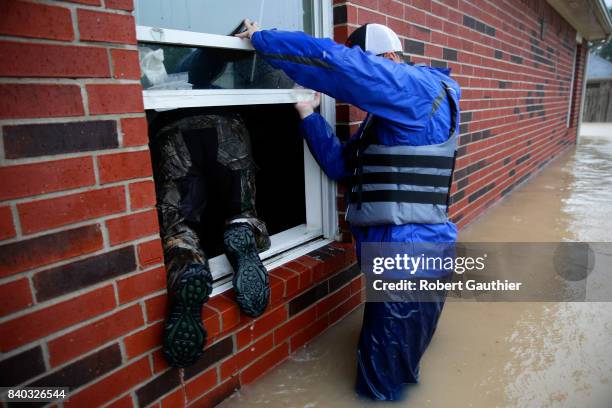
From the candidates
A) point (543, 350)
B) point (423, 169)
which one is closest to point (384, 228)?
point (423, 169)

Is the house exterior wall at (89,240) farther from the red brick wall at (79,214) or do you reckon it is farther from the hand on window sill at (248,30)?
the hand on window sill at (248,30)

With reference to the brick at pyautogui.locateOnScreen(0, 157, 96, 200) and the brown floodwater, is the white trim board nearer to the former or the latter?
the brick at pyautogui.locateOnScreen(0, 157, 96, 200)

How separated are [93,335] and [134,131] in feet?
2.21

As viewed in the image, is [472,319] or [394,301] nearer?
[394,301]

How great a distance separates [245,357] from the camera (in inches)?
77.5

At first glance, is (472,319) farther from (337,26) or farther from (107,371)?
(107,371)

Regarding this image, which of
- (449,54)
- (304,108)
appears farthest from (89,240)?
(449,54)

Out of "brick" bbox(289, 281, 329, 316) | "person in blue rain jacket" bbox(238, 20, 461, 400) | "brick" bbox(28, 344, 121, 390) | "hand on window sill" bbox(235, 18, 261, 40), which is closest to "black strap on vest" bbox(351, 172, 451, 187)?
"person in blue rain jacket" bbox(238, 20, 461, 400)

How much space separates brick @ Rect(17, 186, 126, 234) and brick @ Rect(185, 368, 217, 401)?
799 millimetres

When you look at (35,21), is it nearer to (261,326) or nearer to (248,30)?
(248,30)

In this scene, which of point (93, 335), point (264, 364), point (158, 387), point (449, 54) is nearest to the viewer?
point (93, 335)

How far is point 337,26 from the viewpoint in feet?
7.52

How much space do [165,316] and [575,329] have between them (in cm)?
228

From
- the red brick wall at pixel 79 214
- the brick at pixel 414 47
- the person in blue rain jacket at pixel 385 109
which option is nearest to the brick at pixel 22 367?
the red brick wall at pixel 79 214
